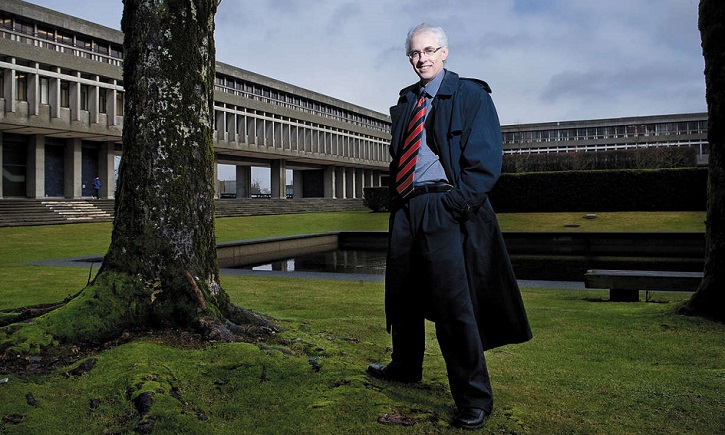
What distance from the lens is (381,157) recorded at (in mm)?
73312

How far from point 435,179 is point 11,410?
258 cm

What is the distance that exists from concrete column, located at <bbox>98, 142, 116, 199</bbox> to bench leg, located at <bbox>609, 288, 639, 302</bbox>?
37459 mm

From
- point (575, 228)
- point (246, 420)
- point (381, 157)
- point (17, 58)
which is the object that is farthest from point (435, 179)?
point (381, 157)

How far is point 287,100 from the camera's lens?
196 ft

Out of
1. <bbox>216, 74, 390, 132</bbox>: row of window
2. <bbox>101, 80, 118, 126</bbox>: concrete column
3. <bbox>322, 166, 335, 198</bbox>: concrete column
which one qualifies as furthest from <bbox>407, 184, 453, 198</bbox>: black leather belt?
<bbox>322, 166, 335, 198</bbox>: concrete column

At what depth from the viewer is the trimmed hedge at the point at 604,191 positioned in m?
26.1

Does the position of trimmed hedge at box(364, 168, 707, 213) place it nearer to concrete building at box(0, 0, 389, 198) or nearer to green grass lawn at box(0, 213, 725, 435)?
green grass lawn at box(0, 213, 725, 435)

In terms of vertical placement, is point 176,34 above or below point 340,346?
above

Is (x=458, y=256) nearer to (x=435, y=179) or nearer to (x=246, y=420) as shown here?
(x=435, y=179)

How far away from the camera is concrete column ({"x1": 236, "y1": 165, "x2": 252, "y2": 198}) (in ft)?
187

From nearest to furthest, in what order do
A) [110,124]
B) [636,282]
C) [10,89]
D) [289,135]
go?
1. [636,282]
2. [10,89]
3. [110,124]
4. [289,135]

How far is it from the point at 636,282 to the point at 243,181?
173 feet

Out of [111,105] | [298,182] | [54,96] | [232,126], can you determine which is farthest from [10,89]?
[298,182]

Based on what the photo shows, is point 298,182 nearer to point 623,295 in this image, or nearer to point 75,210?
point 75,210
